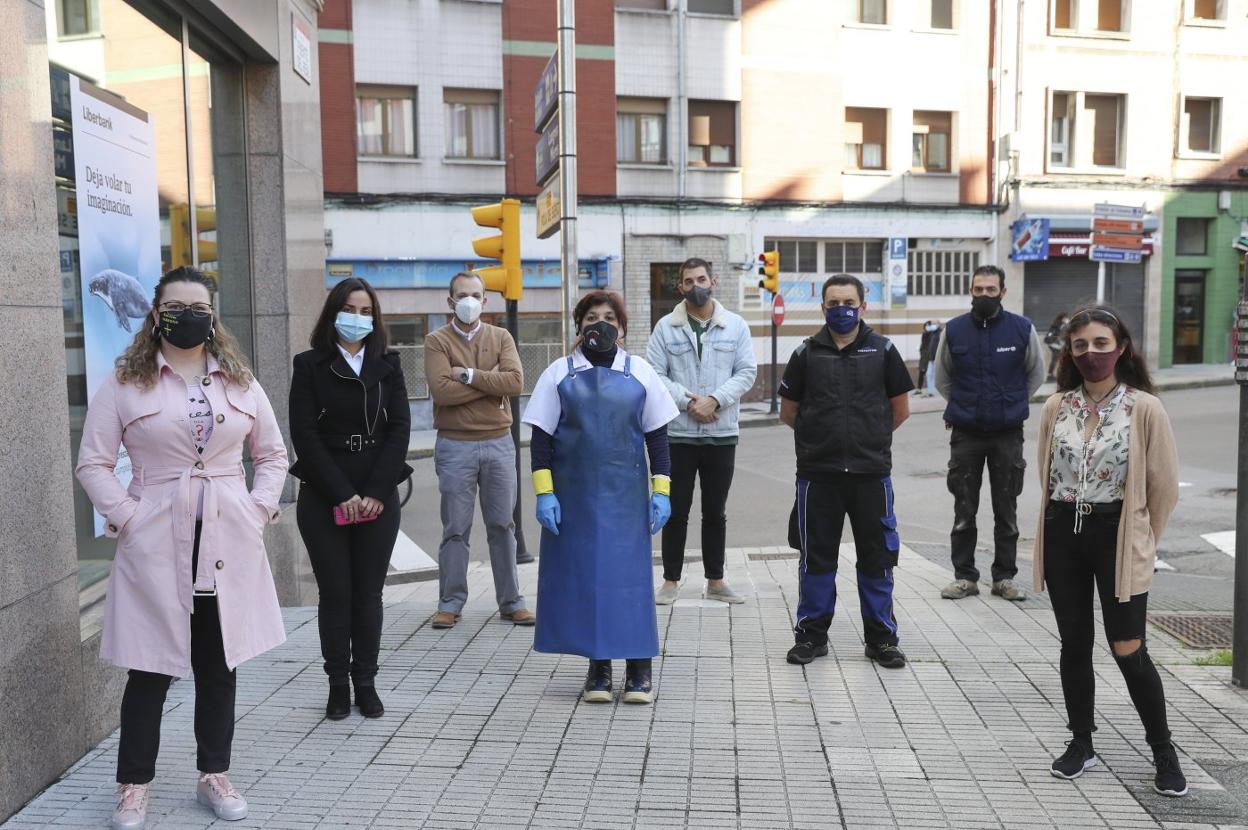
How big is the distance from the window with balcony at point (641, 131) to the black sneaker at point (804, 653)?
766 inches

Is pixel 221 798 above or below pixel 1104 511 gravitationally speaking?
below

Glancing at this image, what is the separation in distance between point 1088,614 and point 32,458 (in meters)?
4.14

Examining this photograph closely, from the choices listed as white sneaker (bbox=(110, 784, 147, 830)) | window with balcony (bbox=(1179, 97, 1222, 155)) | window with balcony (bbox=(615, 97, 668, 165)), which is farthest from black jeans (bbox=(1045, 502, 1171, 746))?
window with balcony (bbox=(1179, 97, 1222, 155))

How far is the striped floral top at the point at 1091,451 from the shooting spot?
4312 millimetres

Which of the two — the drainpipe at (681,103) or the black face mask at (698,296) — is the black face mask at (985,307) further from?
the drainpipe at (681,103)

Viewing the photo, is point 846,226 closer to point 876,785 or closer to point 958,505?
point 958,505

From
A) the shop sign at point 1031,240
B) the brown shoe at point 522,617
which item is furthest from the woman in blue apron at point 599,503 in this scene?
the shop sign at point 1031,240

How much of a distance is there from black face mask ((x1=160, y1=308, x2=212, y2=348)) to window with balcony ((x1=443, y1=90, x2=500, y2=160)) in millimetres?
19777

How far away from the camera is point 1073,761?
4445mm

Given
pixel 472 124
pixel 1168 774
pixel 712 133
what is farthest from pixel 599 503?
pixel 712 133

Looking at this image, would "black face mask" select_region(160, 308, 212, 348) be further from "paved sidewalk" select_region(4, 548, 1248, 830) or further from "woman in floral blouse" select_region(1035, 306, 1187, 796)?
"woman in floral blouse" select_region(1035, 306, 1187, 796)

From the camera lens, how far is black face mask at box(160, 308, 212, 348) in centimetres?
404

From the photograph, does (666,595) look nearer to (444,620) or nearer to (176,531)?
(444,620)

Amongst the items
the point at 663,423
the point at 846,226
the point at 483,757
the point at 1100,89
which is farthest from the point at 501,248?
the point at 1100,89
